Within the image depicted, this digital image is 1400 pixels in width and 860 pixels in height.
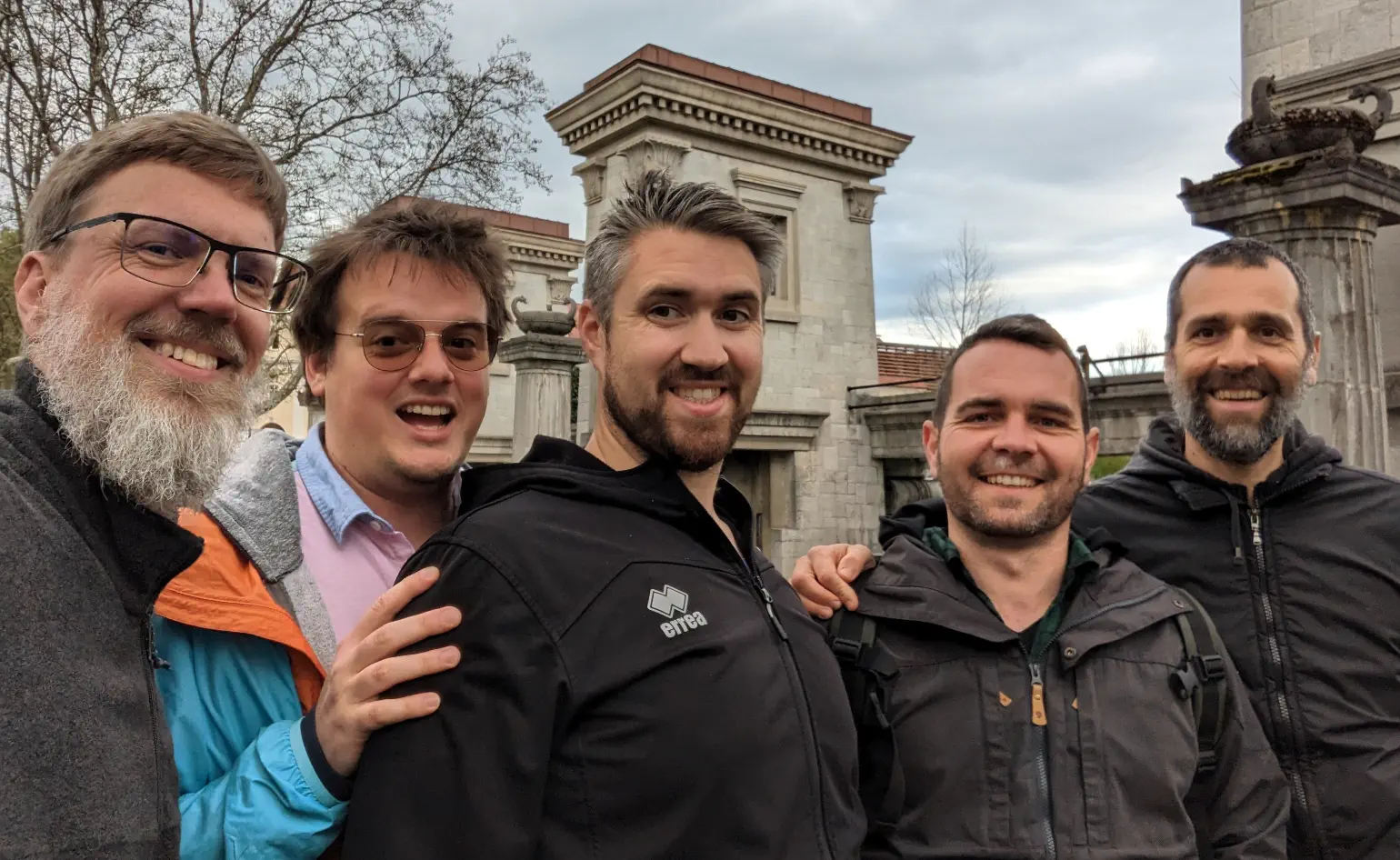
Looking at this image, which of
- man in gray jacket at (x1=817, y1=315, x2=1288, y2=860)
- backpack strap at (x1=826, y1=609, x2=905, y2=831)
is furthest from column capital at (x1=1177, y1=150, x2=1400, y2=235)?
backpack strap at (x1=826, y1=609, x2=905, y2=831)

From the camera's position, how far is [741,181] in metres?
12.3

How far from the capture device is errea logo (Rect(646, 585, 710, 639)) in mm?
1516

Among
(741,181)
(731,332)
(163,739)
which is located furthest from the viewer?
(741,181)

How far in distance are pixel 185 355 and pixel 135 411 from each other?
160 mm

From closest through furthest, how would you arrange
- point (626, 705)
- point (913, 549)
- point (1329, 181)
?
point (626, 705) → point (913, 549) → point (1329, 181)

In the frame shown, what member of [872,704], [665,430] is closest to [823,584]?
[872,704]

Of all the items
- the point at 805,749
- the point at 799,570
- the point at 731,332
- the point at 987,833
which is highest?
the point at 731,332

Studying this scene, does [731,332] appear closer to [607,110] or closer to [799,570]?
[799,570]

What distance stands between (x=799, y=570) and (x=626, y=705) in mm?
956

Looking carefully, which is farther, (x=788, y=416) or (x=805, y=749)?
(x=788, y=416)

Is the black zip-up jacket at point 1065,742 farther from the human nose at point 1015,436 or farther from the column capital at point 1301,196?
the column capital at point 1301,196

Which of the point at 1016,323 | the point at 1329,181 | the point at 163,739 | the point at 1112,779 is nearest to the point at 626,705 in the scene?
the point at 163,739

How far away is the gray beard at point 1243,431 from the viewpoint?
241 cm

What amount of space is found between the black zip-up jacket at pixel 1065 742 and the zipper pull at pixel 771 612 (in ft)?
1.49
